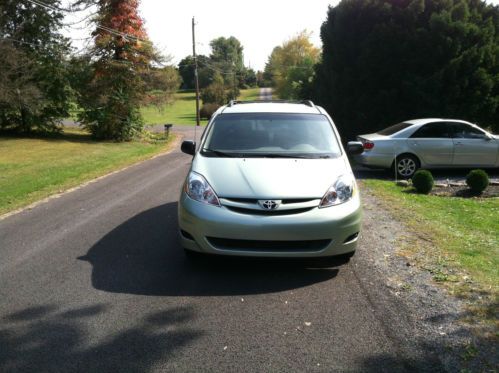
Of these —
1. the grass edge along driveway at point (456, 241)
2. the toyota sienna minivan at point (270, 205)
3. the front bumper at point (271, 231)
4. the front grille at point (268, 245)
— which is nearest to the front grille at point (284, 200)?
the toyota sienna minivan at point (270, 205)

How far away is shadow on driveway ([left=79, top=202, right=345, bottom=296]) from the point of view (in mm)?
4441

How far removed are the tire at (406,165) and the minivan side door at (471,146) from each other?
107 cm

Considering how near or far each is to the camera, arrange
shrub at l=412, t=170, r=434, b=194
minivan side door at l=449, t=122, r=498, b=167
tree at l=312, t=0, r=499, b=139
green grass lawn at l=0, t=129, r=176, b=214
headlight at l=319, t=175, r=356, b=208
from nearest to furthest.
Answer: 1. headlight at l=319, t=175, r=356, b=208
2. shrub at l=412, t=170, r=434, b=194
3. green grass lawn at l=0, t=129, r=176, b=214
4. minivan side door at l=449, t=122, r=498, b=167
5. tree at l=312, t=0, r=499, b=139

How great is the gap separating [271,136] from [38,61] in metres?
22.5

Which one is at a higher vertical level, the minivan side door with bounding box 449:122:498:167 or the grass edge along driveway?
the minivan side door with bounding box 449:122:498:167

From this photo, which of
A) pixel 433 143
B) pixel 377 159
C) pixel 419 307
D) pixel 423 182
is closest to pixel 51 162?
pixel 377 159

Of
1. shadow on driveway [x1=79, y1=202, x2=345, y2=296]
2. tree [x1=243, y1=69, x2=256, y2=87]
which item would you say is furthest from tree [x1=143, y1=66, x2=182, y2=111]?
tree [x1=243, y1=69, x2=256, y2=87]

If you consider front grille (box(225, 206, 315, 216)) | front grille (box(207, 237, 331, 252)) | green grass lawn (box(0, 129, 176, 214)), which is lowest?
green grass lawn (box(0, 129, 176, 214))

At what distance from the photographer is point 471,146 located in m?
12.0

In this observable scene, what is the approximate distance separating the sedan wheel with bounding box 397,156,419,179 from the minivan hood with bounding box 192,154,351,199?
7.36 meters

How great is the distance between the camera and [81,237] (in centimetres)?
625

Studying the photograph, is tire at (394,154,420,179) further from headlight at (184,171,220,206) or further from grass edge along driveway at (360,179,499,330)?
headlight at (184,171,220,206)

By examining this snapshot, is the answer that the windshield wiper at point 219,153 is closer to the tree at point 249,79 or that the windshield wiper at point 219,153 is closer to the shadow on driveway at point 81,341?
the shadow on driveway at point 81,341

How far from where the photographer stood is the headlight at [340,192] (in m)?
4.61
